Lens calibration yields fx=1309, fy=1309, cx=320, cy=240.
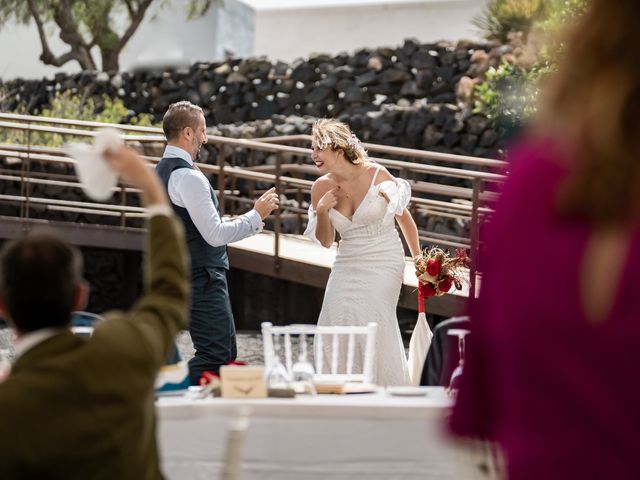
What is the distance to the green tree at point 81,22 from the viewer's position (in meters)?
23.7

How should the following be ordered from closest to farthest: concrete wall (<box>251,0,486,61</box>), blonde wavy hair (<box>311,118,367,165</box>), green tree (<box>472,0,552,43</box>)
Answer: blonde wavy hair (<box>311,118,367,165</box>) < green tree (<box>472,0,552,43</box>) < concrete wall (<box>251,0,486,61</box>)

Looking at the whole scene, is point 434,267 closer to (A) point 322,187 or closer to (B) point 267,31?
(A) point 322,187

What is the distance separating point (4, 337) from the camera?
10.1 m

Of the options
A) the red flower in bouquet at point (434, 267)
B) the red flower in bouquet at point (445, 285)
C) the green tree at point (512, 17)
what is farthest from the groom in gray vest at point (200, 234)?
the green tree at point (512, 17)

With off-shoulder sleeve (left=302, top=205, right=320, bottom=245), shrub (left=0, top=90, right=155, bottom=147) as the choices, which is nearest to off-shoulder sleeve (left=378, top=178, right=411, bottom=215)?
off-shoulder sleeve (left=302, top=205, right=320, bottom=245)

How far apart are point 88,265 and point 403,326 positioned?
398 cm

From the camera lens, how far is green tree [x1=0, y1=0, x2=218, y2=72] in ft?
77.7

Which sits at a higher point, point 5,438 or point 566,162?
point 566,162

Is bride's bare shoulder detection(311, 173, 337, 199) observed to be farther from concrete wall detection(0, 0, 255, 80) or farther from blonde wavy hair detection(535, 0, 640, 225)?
concrete wall detection(0, 0, 255, 80)

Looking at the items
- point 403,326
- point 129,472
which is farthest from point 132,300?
point 129,472

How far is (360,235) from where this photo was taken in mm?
6090

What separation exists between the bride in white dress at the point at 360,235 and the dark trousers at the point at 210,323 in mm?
824

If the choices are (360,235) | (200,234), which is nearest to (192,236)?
(200,234)

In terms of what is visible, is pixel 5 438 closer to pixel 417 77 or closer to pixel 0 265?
pixel 0 265
